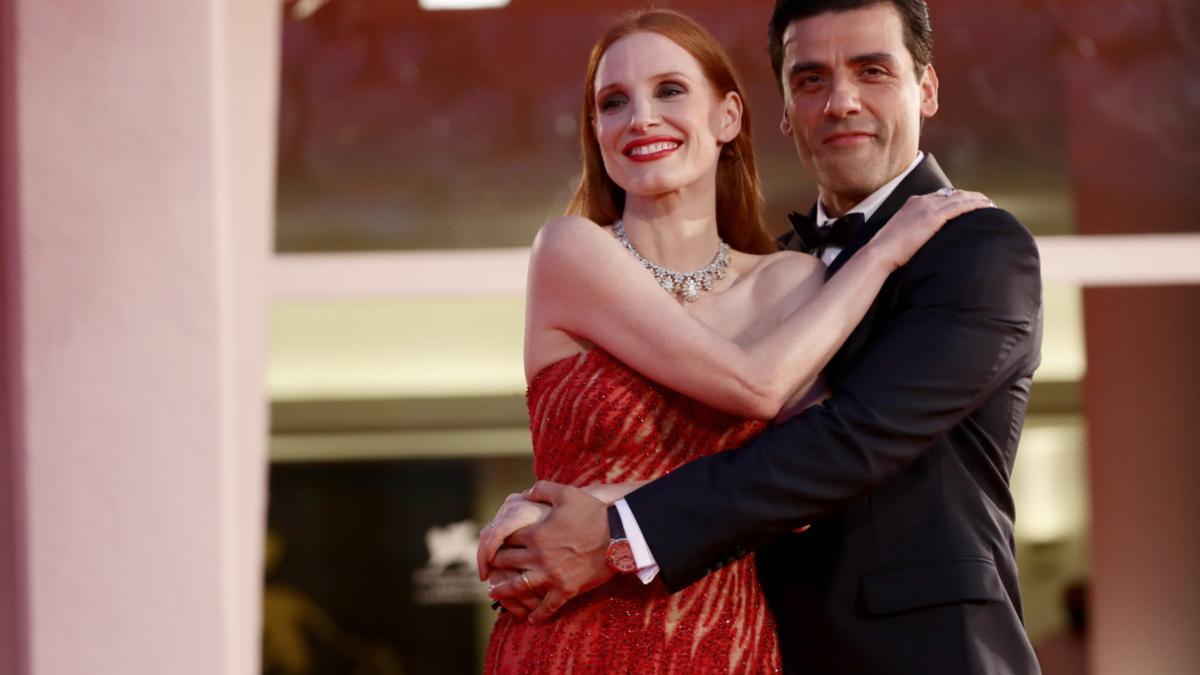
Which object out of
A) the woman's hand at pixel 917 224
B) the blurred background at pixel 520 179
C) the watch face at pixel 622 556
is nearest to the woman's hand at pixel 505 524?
the watch face at pixel 622 556

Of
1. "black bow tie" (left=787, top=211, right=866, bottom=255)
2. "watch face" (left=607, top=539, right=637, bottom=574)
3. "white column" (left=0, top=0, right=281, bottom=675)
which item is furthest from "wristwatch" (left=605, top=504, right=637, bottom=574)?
"white column" (left=0, top=0, right=281, bottom=675)

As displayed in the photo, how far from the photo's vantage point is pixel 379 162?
4.50 m

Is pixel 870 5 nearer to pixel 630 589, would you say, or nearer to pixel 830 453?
pixel 830 453

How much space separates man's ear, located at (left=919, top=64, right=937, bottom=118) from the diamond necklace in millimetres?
516

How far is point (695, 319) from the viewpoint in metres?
2.05

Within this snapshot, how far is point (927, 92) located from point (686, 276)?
0.63 meters

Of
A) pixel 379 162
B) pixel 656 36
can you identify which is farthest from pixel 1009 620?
pixel 379 162

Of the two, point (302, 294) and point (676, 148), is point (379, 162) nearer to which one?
point (302, 294)

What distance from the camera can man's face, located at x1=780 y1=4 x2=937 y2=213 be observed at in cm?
234

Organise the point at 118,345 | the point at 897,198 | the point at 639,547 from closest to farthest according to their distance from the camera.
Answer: the point at 639,547 → the point at 897,198 → the point at 118,345

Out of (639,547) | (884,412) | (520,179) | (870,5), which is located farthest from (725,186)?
(520,179)

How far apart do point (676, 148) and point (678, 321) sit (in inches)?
10.9

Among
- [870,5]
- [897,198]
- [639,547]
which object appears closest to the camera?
[639,547]

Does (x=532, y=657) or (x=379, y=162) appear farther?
(x=379, y=162)
